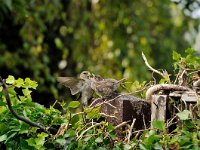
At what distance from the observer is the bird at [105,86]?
5.44ft

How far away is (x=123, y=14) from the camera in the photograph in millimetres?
5875

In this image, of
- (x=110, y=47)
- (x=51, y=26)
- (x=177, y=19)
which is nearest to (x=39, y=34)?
(x=51, y=26)

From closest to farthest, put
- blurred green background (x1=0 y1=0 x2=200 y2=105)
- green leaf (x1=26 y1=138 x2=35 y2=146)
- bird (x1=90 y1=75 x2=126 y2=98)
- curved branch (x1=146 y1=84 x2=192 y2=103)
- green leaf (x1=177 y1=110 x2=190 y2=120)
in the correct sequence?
green leaf (x1=177 y1=110 x2=190 y2=120) < green leaf (x1=26 y1=138 x2=35 y2=146) < curved branch (x1=146 y1=84 x2=192 y2=103) < bird (x1=90 y1=75 x2=126 y2=98) < blurred green background (x1=0 y1=0 x2=200 y2=105)

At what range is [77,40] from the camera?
5801mm

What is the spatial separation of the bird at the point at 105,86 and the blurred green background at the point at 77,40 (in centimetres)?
357

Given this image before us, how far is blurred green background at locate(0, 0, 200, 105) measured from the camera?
5.46m

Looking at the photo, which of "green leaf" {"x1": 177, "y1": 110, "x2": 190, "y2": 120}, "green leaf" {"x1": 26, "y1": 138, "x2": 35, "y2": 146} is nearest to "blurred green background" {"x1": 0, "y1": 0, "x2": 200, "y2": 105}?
"green leaf" {"x1": 26, "y1": 138, "x2": 35, "y2": 146}

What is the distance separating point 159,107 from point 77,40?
4.29 metres

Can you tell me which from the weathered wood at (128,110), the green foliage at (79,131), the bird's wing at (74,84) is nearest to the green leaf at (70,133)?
the green foliage at (79,131)

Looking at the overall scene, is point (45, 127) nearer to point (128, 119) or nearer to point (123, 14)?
point (128, 119)

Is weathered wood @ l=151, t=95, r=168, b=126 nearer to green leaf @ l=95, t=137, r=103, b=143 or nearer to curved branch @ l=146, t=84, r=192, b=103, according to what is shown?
curved branch @ l=146, t=84, r=192, b=103

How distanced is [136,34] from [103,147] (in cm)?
455

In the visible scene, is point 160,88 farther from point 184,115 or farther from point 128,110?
point 184,115

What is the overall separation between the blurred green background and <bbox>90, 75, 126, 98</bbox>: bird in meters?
3.57
